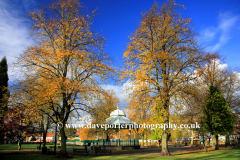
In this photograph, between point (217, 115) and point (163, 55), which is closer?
point (163, 55)

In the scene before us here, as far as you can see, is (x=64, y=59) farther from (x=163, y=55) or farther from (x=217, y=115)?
(x=217, y=115)

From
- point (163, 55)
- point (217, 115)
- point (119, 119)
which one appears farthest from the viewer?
point (119, 119)

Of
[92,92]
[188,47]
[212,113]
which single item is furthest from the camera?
[212,113]

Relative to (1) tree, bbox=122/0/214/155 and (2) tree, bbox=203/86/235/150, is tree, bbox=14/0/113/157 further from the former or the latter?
(2) tree, bbox=203/86/235/150

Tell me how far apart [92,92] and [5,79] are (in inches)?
1495

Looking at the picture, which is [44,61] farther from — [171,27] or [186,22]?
[186,22]

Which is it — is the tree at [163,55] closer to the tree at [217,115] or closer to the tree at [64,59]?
the tree at [64,59]

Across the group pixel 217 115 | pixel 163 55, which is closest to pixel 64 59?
pixel 163 55

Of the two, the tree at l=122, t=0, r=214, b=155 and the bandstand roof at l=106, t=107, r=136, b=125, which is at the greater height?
the tree at l=122, t=0, r=214, b=155

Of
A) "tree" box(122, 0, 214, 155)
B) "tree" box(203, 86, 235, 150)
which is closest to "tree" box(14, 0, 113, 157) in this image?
"tree" box(122, 0, 214, 155)

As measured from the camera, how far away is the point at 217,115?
97.7ft

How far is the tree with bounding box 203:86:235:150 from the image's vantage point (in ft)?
96.7

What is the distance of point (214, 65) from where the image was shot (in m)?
34.2

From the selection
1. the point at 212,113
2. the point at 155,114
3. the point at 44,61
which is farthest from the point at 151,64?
the point at 212,113
